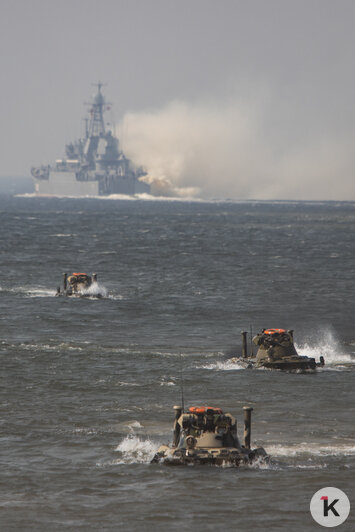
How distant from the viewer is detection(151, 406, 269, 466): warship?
2616cm

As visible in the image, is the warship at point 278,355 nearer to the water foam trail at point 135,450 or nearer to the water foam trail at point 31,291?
the water foam trail at point 135,450

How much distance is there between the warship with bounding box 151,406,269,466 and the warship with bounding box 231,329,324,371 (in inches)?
511

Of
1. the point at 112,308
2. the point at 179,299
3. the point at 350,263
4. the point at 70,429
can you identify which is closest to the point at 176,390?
the point at 70,429

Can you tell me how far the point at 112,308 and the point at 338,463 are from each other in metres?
33.7

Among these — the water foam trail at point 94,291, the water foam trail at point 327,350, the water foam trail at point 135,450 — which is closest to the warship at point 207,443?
the water foam trail at point 135,450

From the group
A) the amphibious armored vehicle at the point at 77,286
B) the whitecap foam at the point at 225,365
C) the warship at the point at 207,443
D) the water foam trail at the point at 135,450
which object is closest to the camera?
the warship at the point at 207,443

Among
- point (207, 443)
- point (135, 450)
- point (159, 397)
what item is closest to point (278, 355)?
point (159, 397)

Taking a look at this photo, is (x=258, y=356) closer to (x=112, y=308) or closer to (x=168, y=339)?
(x=168, y=339)

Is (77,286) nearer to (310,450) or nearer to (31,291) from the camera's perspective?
(31,291)

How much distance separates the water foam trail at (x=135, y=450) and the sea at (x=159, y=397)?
2.2 inches

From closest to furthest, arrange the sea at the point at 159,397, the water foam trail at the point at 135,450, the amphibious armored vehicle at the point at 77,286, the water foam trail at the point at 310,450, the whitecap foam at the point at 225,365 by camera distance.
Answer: the sea at the point at 159,397 < the water foam trail at the point at 135,450 < the water foam trail at the point at 310,450 < the whitecap foam at the point at 225,365 < the amphibious armored vehicle at the point at 77,286

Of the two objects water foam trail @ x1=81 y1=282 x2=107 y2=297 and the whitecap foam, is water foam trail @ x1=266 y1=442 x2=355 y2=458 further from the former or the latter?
water foam trail @ x1=81 y1=282 x2=107 y2=297

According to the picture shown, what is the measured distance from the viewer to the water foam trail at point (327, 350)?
42.9m

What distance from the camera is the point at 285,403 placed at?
112 ft
